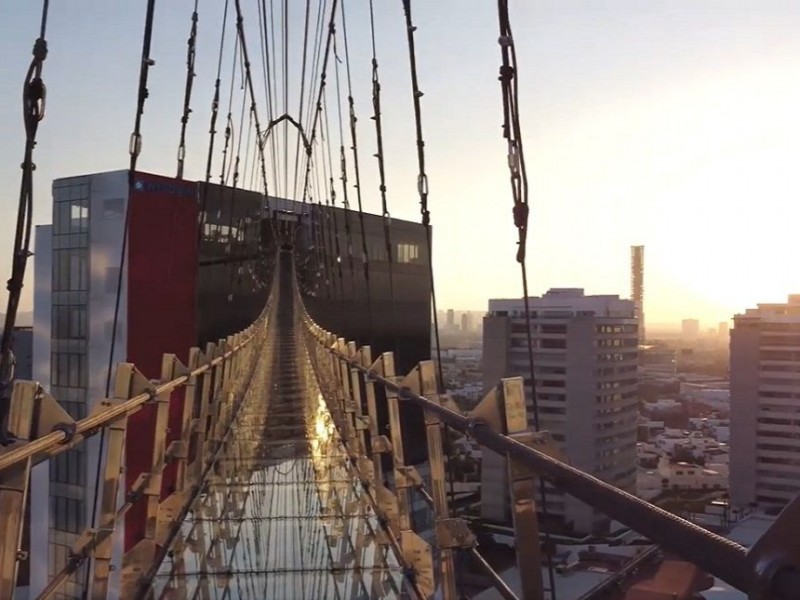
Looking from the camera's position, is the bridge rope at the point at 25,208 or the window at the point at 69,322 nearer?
the bridge rope at the point at 25,208

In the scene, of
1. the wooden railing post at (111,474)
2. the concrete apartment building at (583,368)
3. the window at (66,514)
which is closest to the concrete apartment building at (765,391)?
the concrete apartment building at (583,368)

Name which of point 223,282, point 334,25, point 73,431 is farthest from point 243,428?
point 223,282

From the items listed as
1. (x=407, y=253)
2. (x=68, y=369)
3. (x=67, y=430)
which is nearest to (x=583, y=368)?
(x=407, y=253)

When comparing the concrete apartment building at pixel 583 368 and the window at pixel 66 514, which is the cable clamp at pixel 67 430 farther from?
the concrete apartment building at pixel 583 368

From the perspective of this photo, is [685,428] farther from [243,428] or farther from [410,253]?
[243,428]

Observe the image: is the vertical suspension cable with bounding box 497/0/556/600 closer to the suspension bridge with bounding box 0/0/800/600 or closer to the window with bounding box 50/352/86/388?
the suspension bridge with bounding box 0/0/800/600

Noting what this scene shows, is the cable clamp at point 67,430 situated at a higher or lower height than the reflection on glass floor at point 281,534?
higher

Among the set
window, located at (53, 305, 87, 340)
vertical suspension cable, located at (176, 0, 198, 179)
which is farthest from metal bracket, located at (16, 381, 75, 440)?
window, located at (53, 305, 87, 340)
